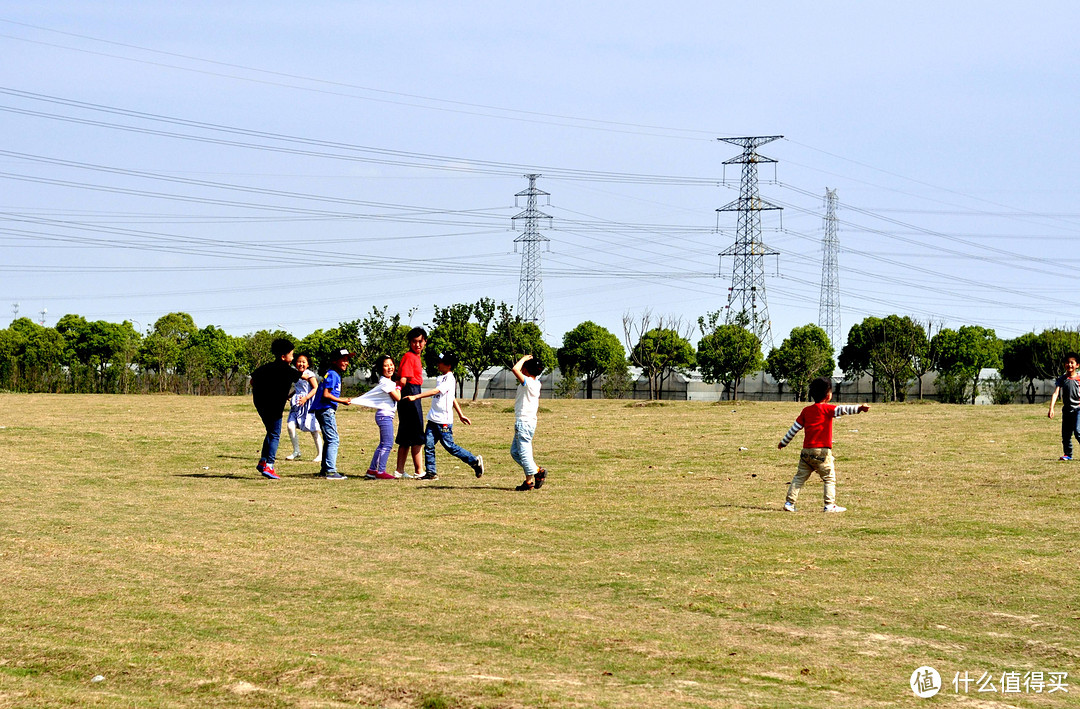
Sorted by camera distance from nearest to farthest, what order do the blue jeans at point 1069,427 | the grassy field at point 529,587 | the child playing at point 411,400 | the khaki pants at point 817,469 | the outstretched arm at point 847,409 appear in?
the grassy field at point 529,587 → the outstretched arm at point 847,409 → the khaki pants at point 817,469 → the child playing at point 411,400 → the blue jeans at point 1069,427

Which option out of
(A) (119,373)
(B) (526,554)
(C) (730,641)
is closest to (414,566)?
(B) (526,554)

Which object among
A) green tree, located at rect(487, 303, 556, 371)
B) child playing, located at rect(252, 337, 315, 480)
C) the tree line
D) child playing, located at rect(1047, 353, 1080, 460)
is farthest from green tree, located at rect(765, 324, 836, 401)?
child playing, located at rect(252, 337, 315, 480)

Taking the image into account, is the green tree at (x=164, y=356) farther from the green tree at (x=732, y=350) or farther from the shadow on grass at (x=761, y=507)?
the shadow on grass at (x=761, y=507)

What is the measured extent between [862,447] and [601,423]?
40.5 ft

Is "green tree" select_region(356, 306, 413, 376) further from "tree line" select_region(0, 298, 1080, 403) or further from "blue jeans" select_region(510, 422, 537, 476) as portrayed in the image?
"blue jeans" select_region(510, 422, 537, 476)

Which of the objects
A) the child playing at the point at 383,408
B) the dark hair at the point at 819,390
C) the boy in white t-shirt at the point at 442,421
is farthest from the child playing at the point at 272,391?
the dark hair at the point at 819,390

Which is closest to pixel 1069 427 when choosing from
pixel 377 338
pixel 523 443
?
pixel 523 443

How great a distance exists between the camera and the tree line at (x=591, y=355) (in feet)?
236

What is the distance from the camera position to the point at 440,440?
58.7ft

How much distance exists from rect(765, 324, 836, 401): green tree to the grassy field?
222ft

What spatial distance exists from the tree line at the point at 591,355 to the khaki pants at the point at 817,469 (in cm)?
4923

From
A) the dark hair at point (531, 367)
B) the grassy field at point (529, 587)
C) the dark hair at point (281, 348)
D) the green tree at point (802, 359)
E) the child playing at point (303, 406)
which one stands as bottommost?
the grassy field at point (529, 587)

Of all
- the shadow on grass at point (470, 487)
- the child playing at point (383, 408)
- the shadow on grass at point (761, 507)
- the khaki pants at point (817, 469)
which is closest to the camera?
the khaki pants at point (817, 469)

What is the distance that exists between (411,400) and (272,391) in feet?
7.43
